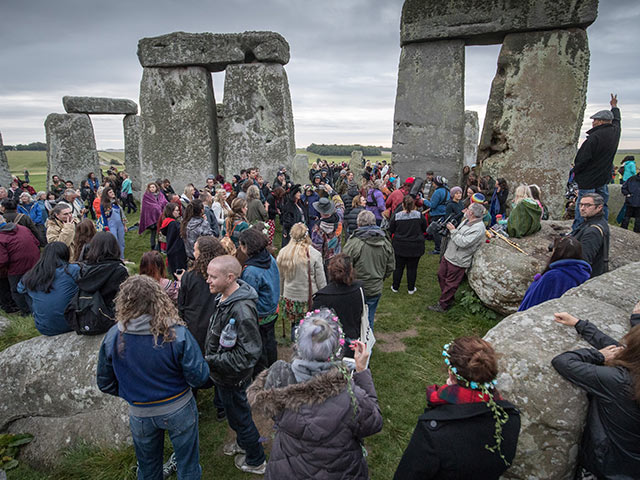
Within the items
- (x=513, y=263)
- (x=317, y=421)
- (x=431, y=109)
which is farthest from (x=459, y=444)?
(x=431, y=109)

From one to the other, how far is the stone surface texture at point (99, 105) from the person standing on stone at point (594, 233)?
18963 mm

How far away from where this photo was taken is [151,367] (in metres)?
2.52

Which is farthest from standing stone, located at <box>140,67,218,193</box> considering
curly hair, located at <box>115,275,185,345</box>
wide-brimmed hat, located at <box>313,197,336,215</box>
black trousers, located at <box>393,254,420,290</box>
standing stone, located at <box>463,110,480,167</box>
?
standing stone, located at <box>463,110,480,167</box>

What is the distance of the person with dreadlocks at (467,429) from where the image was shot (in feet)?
6.13

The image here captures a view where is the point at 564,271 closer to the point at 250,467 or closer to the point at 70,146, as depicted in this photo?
the point at 250,467

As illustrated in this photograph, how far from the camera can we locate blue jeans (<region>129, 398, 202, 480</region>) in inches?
106

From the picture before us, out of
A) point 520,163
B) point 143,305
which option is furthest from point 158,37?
point 143,305

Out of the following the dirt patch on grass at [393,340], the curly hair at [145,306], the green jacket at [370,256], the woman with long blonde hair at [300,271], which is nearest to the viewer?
the curly hair at [145,306]

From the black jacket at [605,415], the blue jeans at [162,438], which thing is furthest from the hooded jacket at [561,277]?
the blue jeans at [162,438]

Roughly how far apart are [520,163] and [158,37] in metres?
11.8

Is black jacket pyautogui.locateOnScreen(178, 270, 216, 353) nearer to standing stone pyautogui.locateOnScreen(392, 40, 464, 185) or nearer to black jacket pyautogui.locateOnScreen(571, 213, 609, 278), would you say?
black jacket pyautogui.locateOnScreen(571, 213, 609, 278)

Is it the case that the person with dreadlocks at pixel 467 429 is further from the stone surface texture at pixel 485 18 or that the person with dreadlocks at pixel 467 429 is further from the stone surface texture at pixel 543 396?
the stone surface texture at pixel 485 18

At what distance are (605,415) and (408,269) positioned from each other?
4858 mm

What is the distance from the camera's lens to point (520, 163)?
9.62 meters
